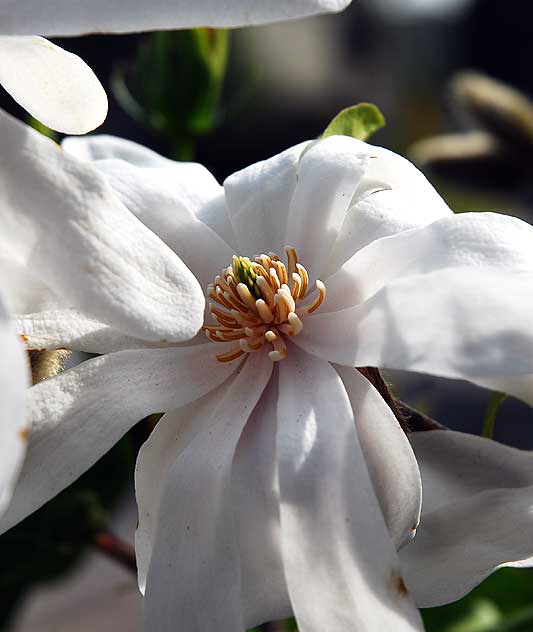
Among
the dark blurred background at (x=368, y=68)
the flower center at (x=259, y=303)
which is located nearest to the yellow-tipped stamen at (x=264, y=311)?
the flower center at (x=259, y=303)

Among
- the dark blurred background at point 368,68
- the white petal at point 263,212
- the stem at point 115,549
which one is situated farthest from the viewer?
the dark blurred background at point 368,68

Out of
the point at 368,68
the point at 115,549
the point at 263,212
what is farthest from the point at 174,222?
the point at 368,68

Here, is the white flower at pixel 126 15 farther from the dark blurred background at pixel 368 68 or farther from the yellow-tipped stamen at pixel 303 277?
the dark blurred background at pixel 368 68

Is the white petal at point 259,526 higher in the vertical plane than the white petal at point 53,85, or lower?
lower

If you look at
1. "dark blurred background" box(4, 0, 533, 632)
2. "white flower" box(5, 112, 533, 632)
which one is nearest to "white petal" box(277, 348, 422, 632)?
"white flower" box(5, 112, 533, 632)

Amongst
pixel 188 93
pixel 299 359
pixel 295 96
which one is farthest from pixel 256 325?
pixel 295 96

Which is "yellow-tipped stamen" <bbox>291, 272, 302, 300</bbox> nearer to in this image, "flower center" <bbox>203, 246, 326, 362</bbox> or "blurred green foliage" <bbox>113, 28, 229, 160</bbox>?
"flower center" <bbox>203, 246, 326, 362</bbox>

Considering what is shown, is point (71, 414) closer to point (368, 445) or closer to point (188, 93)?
point (368, 445)
